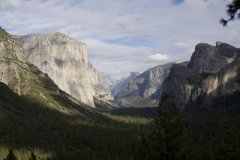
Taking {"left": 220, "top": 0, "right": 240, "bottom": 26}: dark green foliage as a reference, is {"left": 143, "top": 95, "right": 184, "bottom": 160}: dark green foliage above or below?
below

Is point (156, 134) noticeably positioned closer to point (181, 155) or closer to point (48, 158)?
point (181, 155)

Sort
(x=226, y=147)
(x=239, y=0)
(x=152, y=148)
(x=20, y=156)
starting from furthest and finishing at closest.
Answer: (x=20, y=156), (x=152, y=148), (x=226, y=147), (x=239, y=0)

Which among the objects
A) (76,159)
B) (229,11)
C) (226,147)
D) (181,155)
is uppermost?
(229,11)

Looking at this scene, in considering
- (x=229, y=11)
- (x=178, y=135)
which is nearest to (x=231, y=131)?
(x=229, y=11)

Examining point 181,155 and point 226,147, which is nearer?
point 226,147

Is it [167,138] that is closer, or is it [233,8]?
[233,8]

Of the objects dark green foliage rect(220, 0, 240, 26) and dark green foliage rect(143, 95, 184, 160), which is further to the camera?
dark green foliage rect(143, 95, 184, 160)

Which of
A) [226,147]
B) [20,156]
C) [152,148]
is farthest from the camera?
[20,156]

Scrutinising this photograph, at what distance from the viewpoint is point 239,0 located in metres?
24.0

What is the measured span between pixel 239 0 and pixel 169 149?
2471cm

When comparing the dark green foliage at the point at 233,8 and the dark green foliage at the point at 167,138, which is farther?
the dark green foliage at the point at 167,138

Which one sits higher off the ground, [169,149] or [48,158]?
[169,149]

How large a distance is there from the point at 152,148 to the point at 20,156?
16069 centimetres

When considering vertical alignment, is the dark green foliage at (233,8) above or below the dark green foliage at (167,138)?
above
